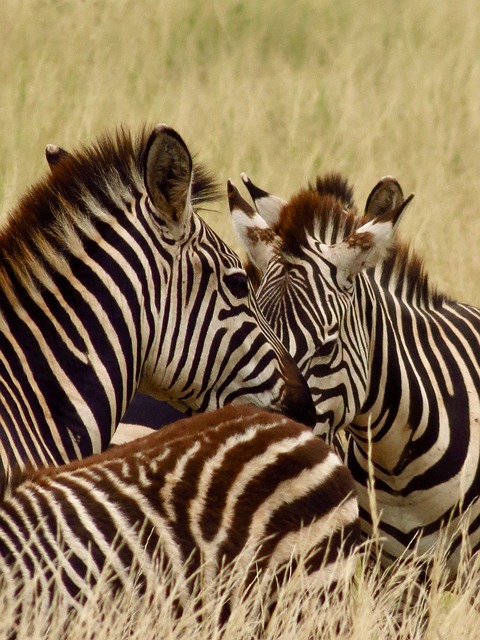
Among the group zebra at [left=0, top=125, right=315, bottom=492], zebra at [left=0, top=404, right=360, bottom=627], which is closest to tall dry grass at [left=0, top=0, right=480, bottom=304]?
zebra at [left=0, top=125, right=315, bottom=492]

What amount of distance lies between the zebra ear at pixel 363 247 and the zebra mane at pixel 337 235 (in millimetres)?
189

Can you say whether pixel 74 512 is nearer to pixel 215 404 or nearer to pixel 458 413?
pixel 215 404

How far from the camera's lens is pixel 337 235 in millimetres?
5105

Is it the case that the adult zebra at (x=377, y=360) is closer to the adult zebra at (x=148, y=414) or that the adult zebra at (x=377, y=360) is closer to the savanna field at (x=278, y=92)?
the adult zebra at (x=148, y=414)

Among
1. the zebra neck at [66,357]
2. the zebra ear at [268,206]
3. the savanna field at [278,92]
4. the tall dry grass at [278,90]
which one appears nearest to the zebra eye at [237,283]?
the zebra neck at [66,357]

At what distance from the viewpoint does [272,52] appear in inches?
468

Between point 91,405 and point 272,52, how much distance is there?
27.4 feet

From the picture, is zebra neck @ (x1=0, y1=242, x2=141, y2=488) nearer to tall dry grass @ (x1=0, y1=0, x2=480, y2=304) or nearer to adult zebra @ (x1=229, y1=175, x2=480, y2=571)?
adult zebra @ (x1=229, y1=175, x2=480, y2=571)

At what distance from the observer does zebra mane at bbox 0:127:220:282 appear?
4.13m

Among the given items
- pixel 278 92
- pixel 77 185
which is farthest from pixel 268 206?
pixel 278 92

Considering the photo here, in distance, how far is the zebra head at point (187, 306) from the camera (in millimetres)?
4238

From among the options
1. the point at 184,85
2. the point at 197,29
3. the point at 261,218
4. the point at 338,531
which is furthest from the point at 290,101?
the point at 338,531

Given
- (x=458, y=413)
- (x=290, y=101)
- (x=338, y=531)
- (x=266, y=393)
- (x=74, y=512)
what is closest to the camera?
(x=74, y=512)

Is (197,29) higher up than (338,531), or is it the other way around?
(197,29)
